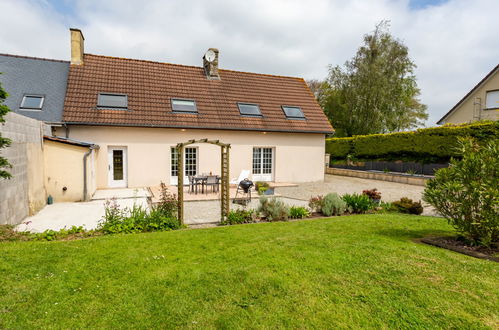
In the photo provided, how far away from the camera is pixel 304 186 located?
15.7 m

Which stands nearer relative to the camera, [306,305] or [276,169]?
[306,305]

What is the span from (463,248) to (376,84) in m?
24.9

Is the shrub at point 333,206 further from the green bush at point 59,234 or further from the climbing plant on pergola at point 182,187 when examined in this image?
the green bush at point 59,234

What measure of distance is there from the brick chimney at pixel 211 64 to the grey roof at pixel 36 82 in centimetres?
774

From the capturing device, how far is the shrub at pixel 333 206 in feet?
27.6

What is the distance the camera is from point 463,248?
16.3ft

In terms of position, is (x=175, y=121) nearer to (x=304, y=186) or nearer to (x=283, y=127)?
(x=283, y=127)

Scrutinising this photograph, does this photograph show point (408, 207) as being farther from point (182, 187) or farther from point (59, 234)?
point (59, 234)

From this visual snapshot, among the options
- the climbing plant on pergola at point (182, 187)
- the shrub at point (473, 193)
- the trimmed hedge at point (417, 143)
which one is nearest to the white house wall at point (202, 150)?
the trimmed hedge at point (417, 143)

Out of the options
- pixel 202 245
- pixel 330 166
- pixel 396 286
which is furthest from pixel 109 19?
pixel 330 166

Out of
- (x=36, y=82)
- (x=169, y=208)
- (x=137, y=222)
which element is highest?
(x=36, y=82)

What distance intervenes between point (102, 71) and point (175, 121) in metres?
5.18

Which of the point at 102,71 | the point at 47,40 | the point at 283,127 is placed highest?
the point at 47,40

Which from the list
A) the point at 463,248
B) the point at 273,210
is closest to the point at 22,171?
the point at 273,210
